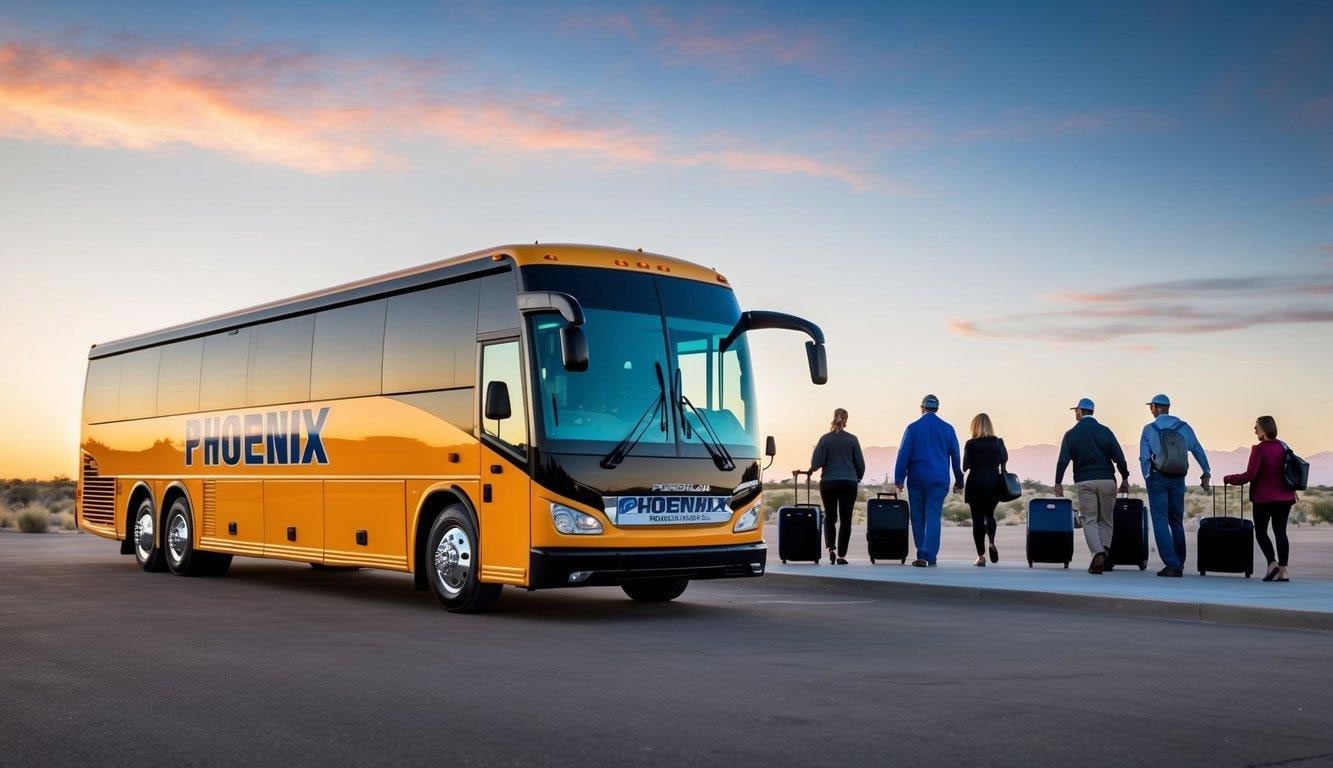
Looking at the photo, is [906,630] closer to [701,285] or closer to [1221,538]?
[701,285]

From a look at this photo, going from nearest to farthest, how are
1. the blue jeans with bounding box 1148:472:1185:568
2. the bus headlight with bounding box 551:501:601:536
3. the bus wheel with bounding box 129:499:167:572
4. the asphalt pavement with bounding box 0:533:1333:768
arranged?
the asphalt pavement with bounding box 0:533:1333:768
the bus headlight with bounding box 551:501:601:536
the blue jeans with bounding box 1148:472:1185:568
the bus wheel with bounding box 129:499:167:572

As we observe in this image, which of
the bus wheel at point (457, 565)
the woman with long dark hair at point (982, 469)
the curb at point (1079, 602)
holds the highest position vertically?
the woman with long dark hair at point (982, 469)

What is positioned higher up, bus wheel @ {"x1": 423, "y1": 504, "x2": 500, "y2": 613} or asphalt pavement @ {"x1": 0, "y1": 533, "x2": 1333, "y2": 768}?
bus wheel @ {"x1": 423, "y1": 504, "x2": 500, "y2": 613}

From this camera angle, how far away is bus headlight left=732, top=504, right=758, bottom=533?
A: 1450cm

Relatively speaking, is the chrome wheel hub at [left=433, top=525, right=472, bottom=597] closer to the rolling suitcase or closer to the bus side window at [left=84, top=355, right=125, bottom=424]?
the rolling suitcase

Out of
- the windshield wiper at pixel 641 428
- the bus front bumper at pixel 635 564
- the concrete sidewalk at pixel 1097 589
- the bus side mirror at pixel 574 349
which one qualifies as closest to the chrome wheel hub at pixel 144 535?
the concrete sidewalk at pixel 1097 589

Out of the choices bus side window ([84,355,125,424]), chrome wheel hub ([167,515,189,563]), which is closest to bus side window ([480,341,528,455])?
chrome wheel hub ([167,515,189,563])

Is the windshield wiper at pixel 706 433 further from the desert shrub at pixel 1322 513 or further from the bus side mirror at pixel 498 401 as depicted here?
the desert shrub at pixel 1322 513

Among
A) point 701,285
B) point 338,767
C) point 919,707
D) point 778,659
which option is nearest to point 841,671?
→ point 778,659

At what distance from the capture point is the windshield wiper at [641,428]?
44.0 ft

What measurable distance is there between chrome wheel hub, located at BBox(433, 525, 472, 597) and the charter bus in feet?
0.08

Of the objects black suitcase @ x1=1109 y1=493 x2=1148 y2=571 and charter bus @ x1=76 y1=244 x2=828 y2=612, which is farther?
black suitcase @ x1=1109 y1=493 x2=1148 y2=571

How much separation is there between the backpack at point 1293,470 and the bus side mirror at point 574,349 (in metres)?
8.59

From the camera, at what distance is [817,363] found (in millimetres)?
15352
